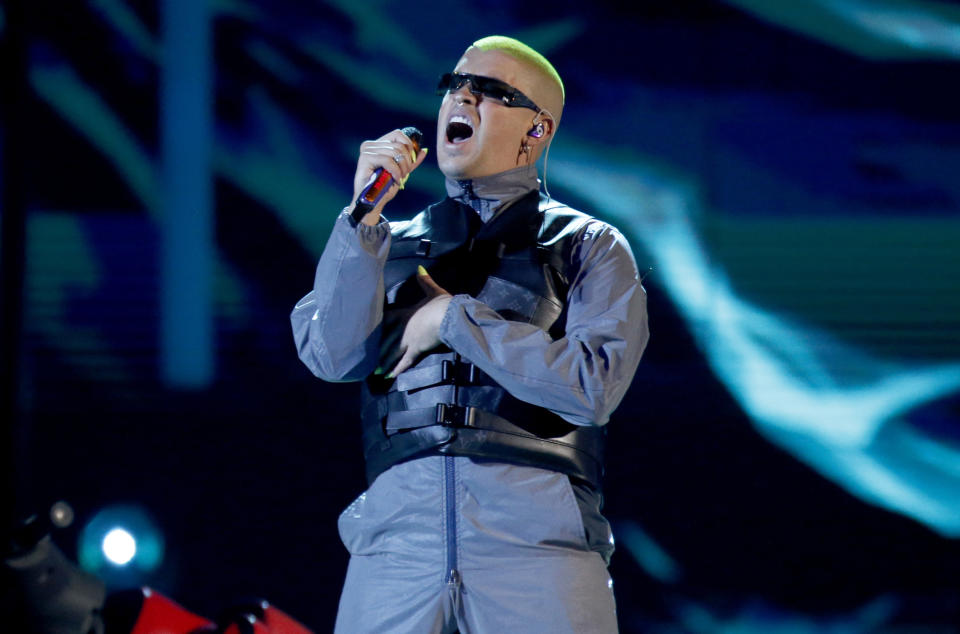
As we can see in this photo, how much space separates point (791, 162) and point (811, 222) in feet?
0.64

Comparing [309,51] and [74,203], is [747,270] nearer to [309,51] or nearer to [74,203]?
[309,51]

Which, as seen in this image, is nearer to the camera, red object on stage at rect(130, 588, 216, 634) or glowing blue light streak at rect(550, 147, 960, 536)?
red object on stage at rect(130, 588, 216, 634)

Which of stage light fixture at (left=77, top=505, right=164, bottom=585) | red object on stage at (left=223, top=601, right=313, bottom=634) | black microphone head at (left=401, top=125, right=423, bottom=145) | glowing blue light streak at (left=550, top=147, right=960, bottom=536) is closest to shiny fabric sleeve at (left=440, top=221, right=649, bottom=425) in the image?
black microphone head at (left=401, top=125, right=423, bottom=145)

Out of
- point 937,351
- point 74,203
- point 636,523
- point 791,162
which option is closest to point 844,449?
point 937,351

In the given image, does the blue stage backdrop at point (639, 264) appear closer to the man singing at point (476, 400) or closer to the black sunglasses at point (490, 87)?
the black sunglasses at point (490, 87)

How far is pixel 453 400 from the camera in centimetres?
173

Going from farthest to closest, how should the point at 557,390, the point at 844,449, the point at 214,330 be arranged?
the point at 214,330 → the point at 844,449 → the point at 557,390

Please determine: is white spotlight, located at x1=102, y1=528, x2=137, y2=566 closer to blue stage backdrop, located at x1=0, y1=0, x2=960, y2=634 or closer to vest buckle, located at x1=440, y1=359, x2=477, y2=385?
blue stage backdrop, located at x1=0, y1=0, x2=960, y2=634

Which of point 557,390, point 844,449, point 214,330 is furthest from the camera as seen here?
point 214,330

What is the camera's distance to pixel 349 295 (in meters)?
1.70

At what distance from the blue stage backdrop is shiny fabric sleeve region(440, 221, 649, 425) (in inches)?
62.3

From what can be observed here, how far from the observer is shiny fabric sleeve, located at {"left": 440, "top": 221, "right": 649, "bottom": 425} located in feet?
5.40

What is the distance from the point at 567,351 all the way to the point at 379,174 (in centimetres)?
41

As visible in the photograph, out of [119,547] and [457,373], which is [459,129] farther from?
[119,547]
